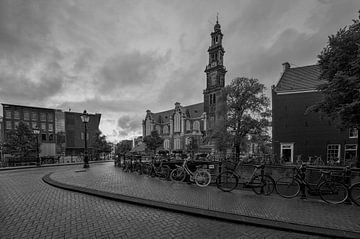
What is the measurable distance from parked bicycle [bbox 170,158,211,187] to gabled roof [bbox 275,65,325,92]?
2073 centimetres

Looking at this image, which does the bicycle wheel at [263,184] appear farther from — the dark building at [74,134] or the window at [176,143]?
the window at [176,143]

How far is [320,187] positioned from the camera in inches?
232

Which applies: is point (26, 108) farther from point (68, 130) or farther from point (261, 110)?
point (261, 110)

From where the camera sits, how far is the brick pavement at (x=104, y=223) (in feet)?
12.0

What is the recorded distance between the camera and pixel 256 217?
14.3ft

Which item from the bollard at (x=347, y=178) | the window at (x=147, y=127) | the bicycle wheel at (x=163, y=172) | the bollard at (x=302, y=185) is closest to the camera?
the bollard at (x=347, y=178)

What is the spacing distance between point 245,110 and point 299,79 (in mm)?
8289

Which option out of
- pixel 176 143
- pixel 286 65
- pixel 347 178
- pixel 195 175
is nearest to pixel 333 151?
pixel 286 65

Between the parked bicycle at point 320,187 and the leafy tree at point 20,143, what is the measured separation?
30.5 m

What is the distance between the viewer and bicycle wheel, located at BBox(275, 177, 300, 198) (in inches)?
245

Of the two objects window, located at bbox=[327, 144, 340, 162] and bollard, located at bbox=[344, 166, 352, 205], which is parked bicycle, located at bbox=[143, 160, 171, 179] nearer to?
bollard, located at bbox=[344, 166, 352, 205]

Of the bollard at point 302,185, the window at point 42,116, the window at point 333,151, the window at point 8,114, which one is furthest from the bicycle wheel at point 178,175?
the window at point 8,114

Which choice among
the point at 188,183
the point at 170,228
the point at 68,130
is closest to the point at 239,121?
the point at 188,183

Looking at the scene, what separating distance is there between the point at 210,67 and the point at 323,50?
40.0 meters
